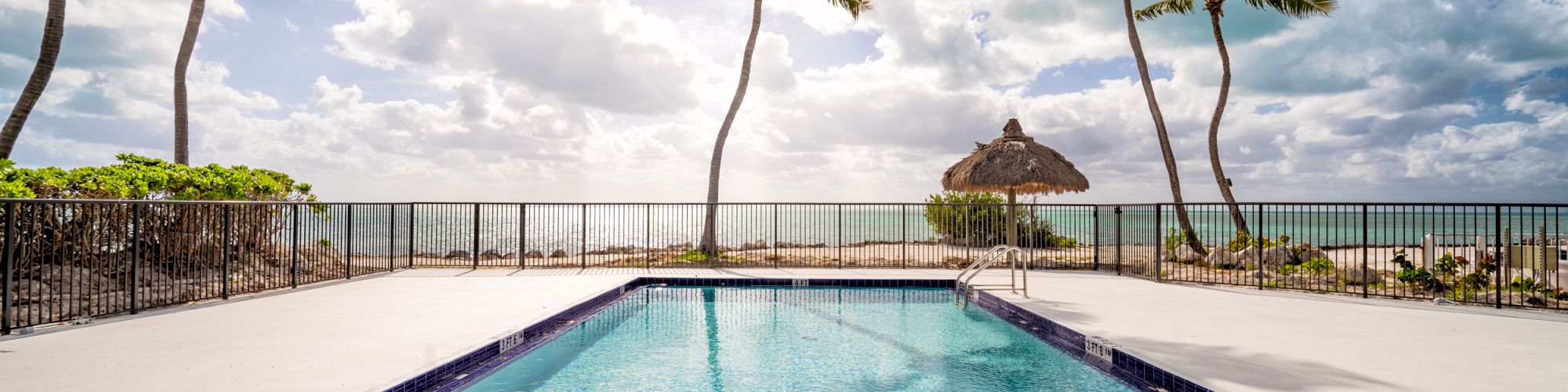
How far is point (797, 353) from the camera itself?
5.33 metres

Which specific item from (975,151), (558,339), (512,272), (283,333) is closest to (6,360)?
(283,333)

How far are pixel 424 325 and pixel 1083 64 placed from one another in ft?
47.7

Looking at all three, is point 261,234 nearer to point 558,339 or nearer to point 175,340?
point 175,340

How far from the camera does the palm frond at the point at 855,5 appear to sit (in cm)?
1545

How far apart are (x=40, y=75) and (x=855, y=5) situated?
13379 millimetres

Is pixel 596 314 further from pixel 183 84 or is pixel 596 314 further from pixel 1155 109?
pixel 1155 109

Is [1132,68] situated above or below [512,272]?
→ above

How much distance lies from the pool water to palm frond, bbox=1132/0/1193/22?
1219cm

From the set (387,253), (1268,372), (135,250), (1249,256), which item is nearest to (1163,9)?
(1249,256)

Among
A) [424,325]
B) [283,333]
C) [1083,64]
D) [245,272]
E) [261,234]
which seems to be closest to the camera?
[283,333]

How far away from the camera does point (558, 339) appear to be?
18.9 feet

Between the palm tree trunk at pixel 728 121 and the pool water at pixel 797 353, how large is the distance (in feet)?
16.2

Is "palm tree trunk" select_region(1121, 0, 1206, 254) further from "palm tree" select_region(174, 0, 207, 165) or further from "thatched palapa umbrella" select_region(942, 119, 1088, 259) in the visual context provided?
"palm tree" select_region(174, 0, 207, 165)

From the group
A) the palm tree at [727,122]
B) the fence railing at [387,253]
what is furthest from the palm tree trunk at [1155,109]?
the palm tree at [727,122]
